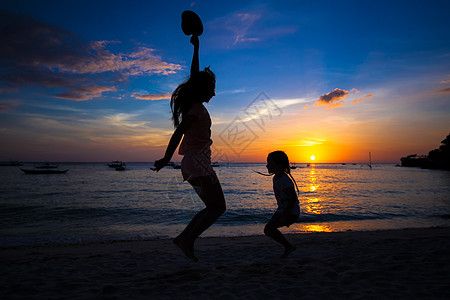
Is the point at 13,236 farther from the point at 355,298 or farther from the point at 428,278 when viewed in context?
the point at 428,278

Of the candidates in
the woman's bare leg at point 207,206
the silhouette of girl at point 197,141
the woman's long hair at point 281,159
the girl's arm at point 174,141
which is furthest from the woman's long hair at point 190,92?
the woman's long hair at point 281,159

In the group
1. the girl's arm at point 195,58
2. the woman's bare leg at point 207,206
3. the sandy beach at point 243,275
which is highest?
the girl's arm at point 195,58

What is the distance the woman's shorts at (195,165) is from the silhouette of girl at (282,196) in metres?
1.50

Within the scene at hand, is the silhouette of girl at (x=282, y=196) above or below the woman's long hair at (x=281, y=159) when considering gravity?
below

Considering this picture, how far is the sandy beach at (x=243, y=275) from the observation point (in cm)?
289

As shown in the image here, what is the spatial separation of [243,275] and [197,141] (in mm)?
2088

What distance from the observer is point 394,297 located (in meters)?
2.70

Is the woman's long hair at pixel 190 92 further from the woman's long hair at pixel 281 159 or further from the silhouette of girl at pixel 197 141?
the woman's long hair at pixel 281 159

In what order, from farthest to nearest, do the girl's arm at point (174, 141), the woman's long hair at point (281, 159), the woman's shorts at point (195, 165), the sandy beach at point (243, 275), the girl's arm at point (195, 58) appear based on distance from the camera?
the woman's long hair at point (281, 159) < the girl's arm at point (195, 58) < the sandy beach at point (243, 275) < the woman's shorts at point (195, 165) < the girl's arm at point (174, 141)

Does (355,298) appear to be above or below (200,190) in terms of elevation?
below

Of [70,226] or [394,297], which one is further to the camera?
[70,226]

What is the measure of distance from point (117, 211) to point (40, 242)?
623 cm

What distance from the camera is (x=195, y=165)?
2.68 metres

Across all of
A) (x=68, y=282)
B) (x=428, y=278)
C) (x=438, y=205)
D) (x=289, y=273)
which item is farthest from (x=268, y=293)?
(x=438, y=205)
